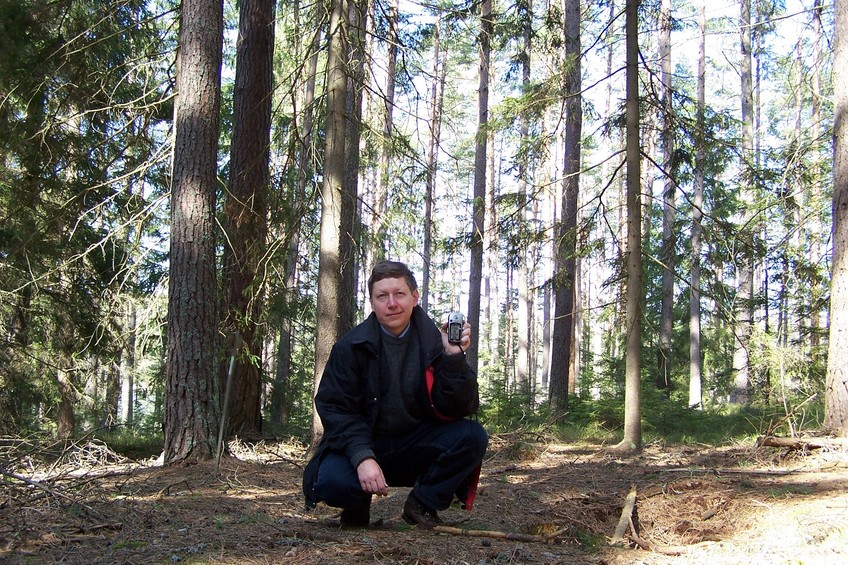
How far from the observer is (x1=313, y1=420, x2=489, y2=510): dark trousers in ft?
→ 12.4

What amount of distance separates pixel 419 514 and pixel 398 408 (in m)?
0.66

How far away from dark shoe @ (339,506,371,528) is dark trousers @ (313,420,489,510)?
0.28 feet

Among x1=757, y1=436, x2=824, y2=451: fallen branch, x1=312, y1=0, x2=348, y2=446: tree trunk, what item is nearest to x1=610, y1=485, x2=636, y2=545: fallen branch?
x1=757, y1=436, x2=824, y2=451: fallen branch

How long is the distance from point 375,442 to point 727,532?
2151 millimetres

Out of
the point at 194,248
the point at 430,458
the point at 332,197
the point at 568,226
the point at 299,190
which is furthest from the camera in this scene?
the point at 568,226

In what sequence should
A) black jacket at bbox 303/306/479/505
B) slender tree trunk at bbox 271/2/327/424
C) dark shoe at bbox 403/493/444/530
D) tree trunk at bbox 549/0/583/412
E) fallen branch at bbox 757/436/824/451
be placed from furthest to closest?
tree trunk at bbox 549/0/583/412 < slender tree trunk at bbox 271/2/327/424 < fallen branch at bbox 757/436/824/451 < dark shoe at bbox 403/493/444/530 < black jacket at bbox 303/306/479/505

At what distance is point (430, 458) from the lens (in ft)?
12.7

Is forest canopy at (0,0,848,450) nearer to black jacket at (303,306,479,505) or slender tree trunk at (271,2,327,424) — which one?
slender tree trunk at (271,2,327,424)

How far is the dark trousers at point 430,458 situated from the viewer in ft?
12.4

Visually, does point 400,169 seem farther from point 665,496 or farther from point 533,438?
point 533,438

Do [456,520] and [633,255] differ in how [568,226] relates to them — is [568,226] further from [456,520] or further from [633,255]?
[456,520]

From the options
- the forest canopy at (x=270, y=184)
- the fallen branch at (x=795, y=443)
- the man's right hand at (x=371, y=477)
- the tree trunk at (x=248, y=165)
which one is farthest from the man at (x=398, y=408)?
the tree trunk at (x=248, y=165)

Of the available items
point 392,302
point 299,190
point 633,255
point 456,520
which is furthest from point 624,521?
point 299,190

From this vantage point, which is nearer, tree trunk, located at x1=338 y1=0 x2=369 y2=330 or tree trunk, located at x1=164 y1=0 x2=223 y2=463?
tree trunk, located at x1=164 y1=0 x2=223 y2=463
